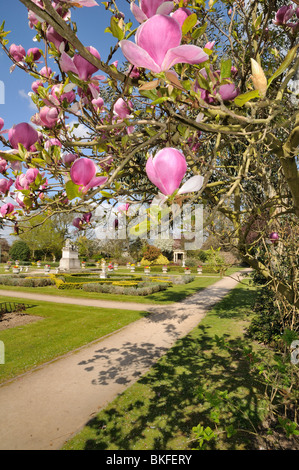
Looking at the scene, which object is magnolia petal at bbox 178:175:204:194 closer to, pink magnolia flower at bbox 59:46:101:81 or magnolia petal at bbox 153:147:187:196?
magnolia petal at bbox 153:147:187:196

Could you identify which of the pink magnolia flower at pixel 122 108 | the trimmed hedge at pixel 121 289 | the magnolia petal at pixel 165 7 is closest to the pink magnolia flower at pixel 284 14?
the pink magnolia flower at pixel 122 108

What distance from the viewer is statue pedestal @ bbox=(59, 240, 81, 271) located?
25.6m

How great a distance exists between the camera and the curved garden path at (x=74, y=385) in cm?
364

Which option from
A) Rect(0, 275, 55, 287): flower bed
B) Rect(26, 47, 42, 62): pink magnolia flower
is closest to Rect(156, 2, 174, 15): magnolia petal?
Rect(26, 47, 42, 62): pink magnolia flower

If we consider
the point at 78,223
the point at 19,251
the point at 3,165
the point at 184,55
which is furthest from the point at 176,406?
the point at 19,251

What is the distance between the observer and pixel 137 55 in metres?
0.79

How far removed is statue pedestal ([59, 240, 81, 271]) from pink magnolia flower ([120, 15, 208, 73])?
1020 inches

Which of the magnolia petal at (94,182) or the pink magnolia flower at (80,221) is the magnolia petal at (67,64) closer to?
the magnolia petal at (94,182)

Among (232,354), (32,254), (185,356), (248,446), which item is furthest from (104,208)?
(32,254)

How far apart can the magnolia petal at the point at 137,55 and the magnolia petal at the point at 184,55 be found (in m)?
0.03

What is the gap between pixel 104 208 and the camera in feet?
10.2

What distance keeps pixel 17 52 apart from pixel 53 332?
7.73 metres

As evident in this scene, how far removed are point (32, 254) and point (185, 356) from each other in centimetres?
3813
